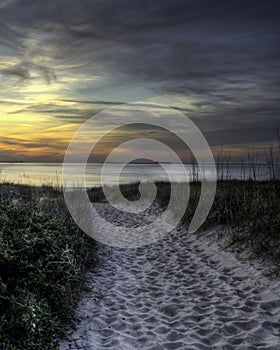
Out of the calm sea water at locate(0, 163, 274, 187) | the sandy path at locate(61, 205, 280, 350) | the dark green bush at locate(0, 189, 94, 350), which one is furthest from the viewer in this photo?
the calm sea water at locate(0, 163, 274, 187)

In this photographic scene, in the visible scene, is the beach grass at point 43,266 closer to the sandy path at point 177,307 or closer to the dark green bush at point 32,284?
the dark green bush at point 32,284

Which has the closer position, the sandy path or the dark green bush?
the dark green bush

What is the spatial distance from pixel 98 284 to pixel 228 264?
8.61ft

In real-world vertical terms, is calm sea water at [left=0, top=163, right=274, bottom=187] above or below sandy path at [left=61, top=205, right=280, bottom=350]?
above

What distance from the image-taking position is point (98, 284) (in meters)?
5.79

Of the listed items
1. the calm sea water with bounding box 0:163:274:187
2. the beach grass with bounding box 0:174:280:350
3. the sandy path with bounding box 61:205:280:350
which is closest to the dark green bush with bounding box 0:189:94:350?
the beach grass with bounding box 0:174:280:350

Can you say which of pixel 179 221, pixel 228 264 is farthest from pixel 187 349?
pixel 179 221

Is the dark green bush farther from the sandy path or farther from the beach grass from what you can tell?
the sandy path

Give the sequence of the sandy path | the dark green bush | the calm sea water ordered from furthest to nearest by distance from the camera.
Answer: the calm sea water < the sandy path < the dark green bush

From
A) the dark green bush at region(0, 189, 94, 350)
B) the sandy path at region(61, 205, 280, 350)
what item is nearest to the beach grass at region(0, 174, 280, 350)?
the dark green bush at region(0, 189, 94, 350)

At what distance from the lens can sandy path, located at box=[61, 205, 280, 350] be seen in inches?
155

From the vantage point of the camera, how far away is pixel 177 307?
4922 millimetres

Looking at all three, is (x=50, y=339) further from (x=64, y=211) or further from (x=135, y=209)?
(x=135, y=209)

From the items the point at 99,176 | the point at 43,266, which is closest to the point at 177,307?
the point at 43,266
